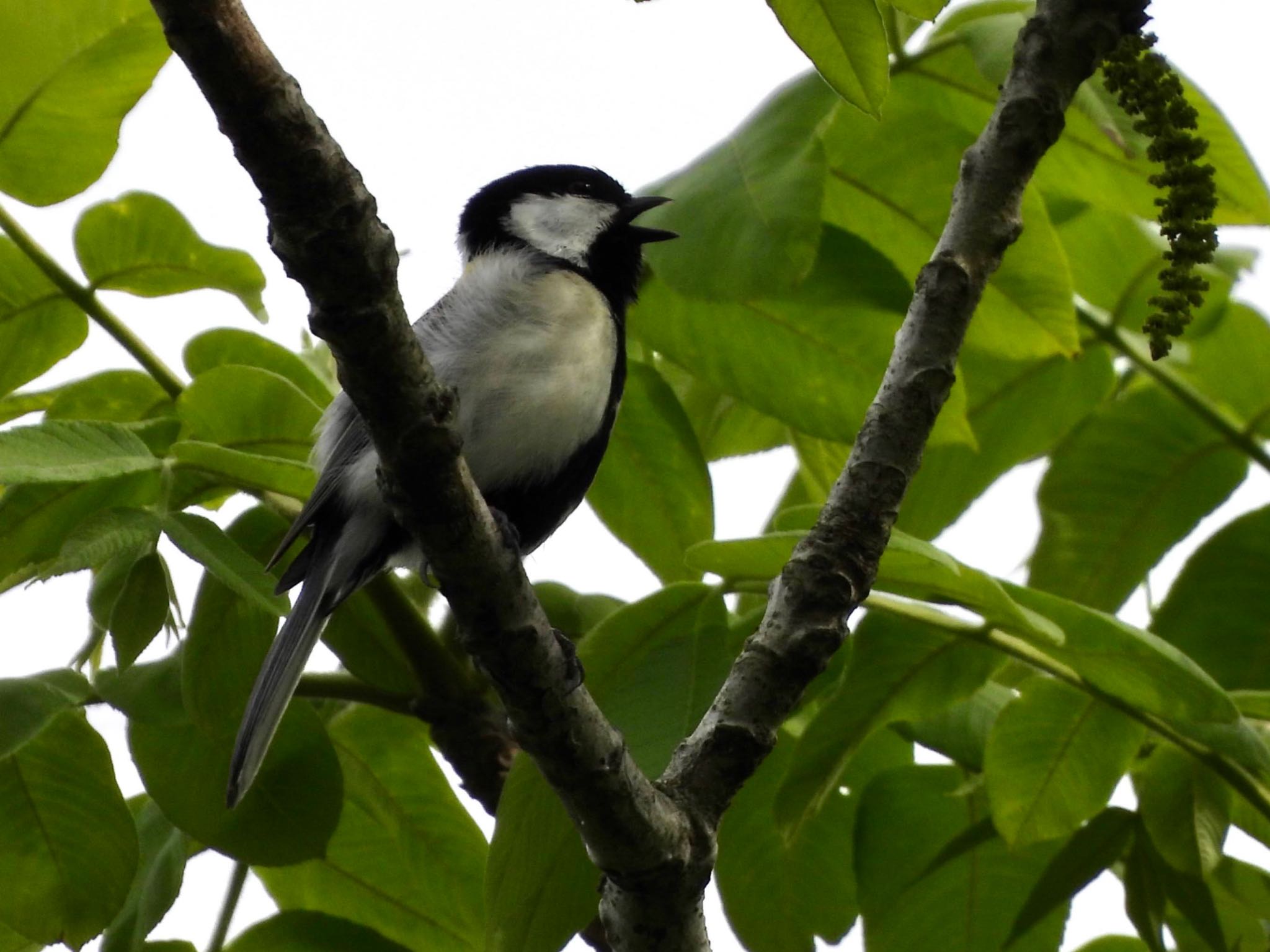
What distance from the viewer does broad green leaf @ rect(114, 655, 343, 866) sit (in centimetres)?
175

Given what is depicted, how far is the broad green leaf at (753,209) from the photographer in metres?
1.74

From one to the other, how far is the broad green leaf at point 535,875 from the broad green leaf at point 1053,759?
50cm

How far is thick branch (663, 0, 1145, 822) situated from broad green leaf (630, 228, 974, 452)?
0.34 m

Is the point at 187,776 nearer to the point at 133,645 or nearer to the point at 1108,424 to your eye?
the point at 133,645

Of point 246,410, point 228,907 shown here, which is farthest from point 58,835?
point 246,410

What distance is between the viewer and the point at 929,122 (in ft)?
6.68

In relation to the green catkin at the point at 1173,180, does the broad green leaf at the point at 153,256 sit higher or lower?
higher

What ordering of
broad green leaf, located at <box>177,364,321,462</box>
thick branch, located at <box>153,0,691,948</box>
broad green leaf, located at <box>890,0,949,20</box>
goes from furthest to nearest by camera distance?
broad green leaf, located at <box>177,364,321,462</box>
broad green leaf, located at <box>890,0,949,20</box>
thick branch, located at <box>153,0,691,948</box>

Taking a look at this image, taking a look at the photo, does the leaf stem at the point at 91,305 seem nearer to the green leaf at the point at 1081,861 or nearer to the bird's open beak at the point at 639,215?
the bird's open beak at the point at 639,215

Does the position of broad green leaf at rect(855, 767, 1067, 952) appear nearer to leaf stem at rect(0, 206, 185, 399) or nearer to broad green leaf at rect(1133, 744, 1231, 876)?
broad green leaf at rect(1133, 744, 1231, 876)

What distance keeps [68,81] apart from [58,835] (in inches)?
36.3

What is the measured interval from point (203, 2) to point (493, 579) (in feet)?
1.99

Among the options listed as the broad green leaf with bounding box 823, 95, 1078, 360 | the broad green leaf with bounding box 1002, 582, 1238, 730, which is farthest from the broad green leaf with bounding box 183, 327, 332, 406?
the broad green leaf with bounding box 1002, 582, 1238, 730

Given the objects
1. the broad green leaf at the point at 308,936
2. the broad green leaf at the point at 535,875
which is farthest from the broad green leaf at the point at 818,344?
the broad green leaf at the point at 308,936
